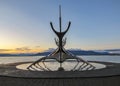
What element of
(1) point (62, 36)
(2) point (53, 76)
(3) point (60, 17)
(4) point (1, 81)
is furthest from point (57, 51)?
(4) point (1, 81)

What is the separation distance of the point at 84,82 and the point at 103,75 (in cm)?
208

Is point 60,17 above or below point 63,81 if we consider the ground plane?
above

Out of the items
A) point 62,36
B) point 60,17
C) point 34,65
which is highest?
point 60,17

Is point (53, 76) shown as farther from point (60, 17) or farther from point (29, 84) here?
point (60, 17)

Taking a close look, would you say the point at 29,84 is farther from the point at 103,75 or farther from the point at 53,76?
the point at 103,75

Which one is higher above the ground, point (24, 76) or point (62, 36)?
point (62, 36)

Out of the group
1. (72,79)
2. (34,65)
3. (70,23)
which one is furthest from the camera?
(34,65)

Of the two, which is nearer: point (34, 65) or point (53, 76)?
point (53, 76)

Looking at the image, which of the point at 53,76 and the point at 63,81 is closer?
the point at 63,81

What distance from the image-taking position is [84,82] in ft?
48.2

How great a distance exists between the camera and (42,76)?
53.6 ft

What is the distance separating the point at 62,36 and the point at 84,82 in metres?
6.72

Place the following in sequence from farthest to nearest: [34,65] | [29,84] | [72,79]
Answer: [34,65], [72,79], [29,84]

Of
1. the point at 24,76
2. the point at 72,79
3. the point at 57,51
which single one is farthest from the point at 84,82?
the point at 57,51
